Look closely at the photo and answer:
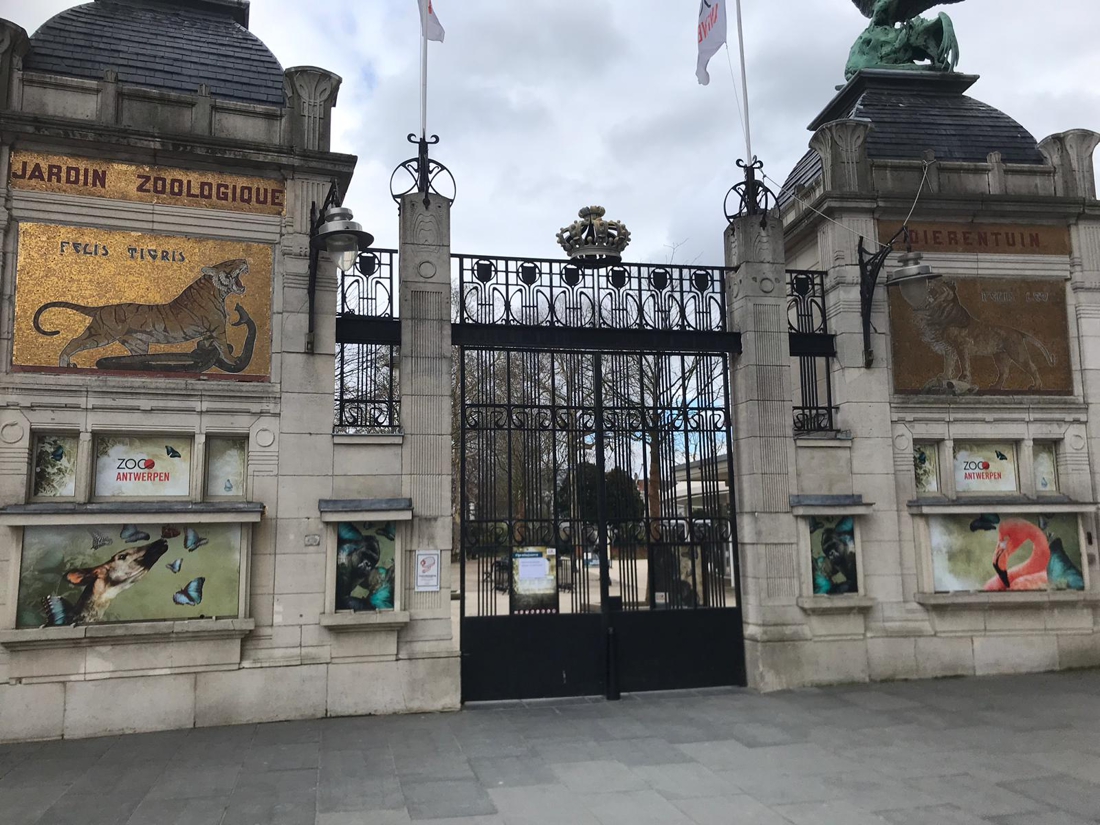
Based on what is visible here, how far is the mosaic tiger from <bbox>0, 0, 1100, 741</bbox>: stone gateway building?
39mm

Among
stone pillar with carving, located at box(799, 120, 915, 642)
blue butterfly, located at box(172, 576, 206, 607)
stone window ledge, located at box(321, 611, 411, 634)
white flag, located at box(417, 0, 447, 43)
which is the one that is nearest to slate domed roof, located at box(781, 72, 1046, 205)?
stone pillar with carving, located at box(799, 120, 915, 642)

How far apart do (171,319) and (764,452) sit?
8.19m

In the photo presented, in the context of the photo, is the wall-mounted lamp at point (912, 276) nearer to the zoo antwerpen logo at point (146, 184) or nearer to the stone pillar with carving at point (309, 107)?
the stone pillar with carving at point (309, 107)

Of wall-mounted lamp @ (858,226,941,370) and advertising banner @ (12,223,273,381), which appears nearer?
advertising banner @ (12,223,273,381)

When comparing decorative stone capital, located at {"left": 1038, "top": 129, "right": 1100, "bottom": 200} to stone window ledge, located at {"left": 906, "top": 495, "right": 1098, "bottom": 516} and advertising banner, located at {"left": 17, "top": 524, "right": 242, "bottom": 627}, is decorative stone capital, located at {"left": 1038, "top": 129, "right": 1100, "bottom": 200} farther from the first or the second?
advertising banner, located at {"left": 17, "top": 524, "right": 242, "bottom": 627}

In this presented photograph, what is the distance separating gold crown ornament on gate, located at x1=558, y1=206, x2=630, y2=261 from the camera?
11.9m

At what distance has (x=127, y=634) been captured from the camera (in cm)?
924

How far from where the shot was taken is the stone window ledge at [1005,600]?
1163 cm

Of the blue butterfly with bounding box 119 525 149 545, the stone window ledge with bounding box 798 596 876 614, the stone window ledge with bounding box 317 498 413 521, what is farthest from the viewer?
the stone window ledge with bounding box 798 596 876 614

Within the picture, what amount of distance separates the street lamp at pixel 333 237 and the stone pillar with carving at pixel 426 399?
926 mm

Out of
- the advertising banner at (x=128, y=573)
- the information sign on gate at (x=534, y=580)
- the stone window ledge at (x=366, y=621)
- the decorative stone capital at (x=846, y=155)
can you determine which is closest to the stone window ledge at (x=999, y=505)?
the decorative stone capital at (x=846, y=155)

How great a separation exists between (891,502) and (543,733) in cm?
629

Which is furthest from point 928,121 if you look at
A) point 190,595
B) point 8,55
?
point 8,55

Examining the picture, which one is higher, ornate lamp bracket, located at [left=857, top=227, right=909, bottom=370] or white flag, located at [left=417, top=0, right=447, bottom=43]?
white flag, located at [left=417, top=0, right=447, bottom=43]
